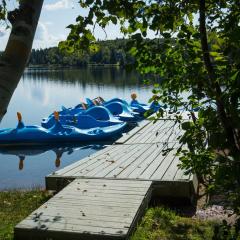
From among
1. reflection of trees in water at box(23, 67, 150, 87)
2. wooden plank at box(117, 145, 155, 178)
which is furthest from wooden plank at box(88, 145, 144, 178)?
reflection of trees in water at box(23, 67, 150, 87)

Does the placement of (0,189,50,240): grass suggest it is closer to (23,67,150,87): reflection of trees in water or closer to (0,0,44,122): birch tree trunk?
(0,0,44,122): birch tree trunk

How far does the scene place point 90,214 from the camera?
4645 mm

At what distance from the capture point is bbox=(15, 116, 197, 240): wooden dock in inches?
167

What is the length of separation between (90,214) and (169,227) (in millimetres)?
1007

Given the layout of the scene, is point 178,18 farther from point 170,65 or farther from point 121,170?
point 121,170

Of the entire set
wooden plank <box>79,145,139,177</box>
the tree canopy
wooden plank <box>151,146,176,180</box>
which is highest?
the tree canopy

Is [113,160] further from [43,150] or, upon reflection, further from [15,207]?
[43,150]

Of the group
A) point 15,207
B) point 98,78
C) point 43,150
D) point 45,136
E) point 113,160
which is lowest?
point 43,150

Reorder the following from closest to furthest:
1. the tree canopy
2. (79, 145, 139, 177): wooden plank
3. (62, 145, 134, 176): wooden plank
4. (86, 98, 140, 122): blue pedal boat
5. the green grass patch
→ the tree canopy < the green grass patch < (79, 145, 139, 177): wooden plank < (62, 145, 134, 176): wooden plank < (86, 98, 140, 122): blue pedal boat

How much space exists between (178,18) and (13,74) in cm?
124

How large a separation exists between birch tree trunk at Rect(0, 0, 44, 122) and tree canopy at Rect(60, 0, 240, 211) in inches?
20.7

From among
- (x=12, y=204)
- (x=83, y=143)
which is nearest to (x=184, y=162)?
(x=12, y=204)

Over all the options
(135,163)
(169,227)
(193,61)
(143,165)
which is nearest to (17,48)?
(193,61)

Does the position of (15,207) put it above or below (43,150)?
above
